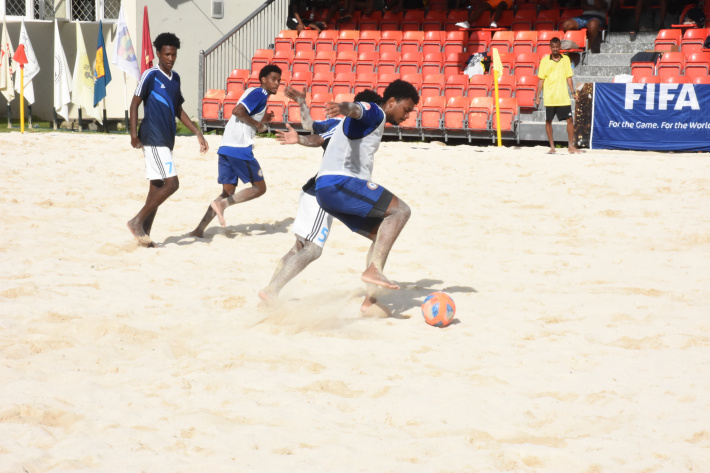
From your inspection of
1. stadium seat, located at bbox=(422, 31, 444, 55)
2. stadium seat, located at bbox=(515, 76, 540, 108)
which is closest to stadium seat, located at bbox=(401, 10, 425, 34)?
stadium seat, located at bbox=(422, 31, 444, 55)

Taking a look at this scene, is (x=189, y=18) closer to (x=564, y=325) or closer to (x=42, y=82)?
(x=42, y=82)

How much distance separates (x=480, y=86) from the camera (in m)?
15.6

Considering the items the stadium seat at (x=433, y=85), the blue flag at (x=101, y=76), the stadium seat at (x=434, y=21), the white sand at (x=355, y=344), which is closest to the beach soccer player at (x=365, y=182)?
the white sand at (x=355, y=344)

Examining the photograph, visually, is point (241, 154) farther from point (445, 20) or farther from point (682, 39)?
point (445, 20)

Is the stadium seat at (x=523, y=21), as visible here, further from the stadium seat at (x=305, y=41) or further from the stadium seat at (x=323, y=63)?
the stadium seat at (x=305, y=41)

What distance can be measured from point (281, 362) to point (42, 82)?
20308 millimetres

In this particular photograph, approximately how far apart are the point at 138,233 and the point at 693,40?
1263cm

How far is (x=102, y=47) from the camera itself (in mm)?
18188

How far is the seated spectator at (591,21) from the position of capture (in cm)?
1636

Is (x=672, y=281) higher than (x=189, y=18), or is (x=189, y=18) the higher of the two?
(x=189, y=18)

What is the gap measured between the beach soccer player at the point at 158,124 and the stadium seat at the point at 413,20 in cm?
1270

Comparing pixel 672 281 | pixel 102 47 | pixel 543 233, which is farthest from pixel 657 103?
pixel 102 47

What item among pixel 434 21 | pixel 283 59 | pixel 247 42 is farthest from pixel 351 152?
pixel 247 42

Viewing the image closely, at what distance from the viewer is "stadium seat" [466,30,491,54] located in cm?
1734
